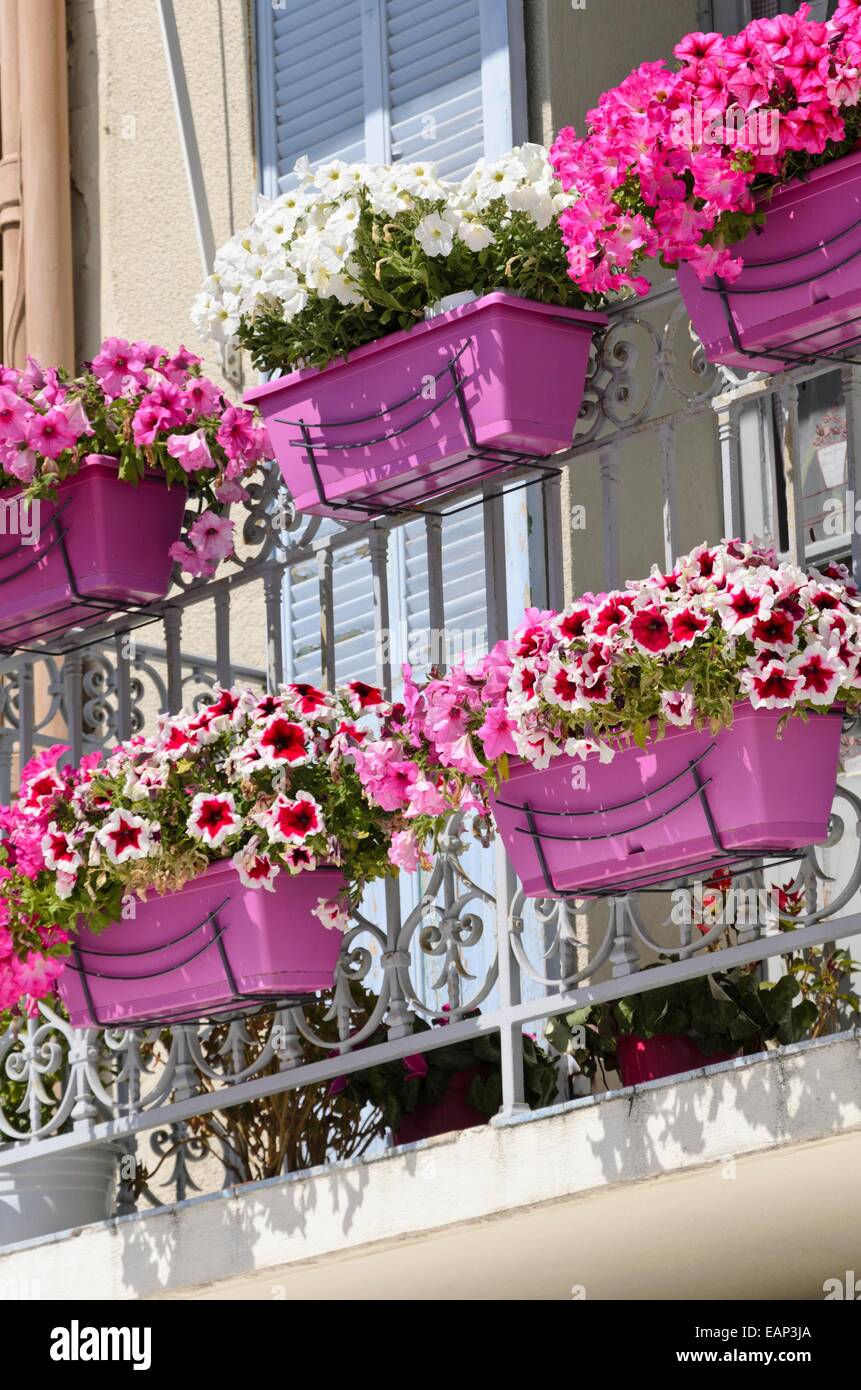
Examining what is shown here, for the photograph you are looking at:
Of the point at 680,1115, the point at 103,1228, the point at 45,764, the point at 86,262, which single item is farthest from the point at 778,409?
the point at 86,262

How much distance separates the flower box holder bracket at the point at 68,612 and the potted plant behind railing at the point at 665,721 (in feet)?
Result: 5.00

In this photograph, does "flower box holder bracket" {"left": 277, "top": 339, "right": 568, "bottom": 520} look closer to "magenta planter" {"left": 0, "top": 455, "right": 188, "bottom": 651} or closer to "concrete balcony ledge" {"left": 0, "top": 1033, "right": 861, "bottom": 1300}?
"magenta planter" {"left": 0, "top": 455, "right": 188, "bottom": 651}

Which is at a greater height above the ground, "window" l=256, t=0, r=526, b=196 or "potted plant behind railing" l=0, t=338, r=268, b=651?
"window" l=256, t=0, r=526, b=196

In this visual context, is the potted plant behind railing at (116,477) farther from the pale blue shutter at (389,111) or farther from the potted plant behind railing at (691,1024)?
the potted plant behind railing at (691,1024)

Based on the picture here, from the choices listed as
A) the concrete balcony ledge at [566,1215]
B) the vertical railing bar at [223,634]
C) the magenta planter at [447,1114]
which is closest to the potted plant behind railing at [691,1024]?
the magenta planter at [447,1114]

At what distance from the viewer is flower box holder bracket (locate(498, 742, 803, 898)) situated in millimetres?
4344

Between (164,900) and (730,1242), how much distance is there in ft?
4.58

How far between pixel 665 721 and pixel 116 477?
6.55 ft

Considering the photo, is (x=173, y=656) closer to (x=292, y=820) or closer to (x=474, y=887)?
(x=292, y=820)

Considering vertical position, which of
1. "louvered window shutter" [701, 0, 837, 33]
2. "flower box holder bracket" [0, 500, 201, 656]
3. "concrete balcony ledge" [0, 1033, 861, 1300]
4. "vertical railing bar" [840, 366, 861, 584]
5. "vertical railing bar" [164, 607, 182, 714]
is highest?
"louvered window shutter" [701, 0, 837, 33]

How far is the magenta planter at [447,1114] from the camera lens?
5.65 meters

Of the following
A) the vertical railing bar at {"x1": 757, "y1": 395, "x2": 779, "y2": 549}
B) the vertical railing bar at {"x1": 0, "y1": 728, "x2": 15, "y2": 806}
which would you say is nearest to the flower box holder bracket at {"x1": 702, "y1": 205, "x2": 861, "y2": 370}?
the vertical railing bar at {"x1": 757, "y1": 395, "x2": 779, "y2": 549}
